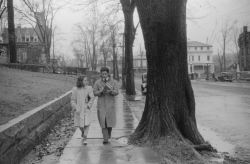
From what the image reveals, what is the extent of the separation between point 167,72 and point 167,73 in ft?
0.07

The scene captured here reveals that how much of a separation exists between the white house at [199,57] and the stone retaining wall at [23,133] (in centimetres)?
11773

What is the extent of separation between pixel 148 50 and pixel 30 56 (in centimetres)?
3997

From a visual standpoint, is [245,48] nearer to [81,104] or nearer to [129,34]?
[129,34]

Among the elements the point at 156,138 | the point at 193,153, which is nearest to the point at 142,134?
the point at 156,138

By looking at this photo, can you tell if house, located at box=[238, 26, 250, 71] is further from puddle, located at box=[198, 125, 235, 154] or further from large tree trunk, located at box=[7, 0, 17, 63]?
puddle, located at box=[198, 125, 235, 154]

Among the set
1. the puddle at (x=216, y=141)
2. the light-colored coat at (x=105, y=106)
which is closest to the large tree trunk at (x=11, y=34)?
the puddle at (x=216, y=141)

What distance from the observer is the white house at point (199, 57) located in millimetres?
125731

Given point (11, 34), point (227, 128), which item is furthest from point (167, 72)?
point (11, 34)

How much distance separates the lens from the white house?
12573 cm

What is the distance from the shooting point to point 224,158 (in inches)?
288

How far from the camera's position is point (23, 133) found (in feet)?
23.5

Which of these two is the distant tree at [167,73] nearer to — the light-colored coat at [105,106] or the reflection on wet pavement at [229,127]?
the light-colored coat at [105,106]

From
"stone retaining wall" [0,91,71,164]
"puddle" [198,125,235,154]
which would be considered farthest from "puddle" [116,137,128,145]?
"puddle" [198,125,235,154]

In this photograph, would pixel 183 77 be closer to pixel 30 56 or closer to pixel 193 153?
pixel 193 153
